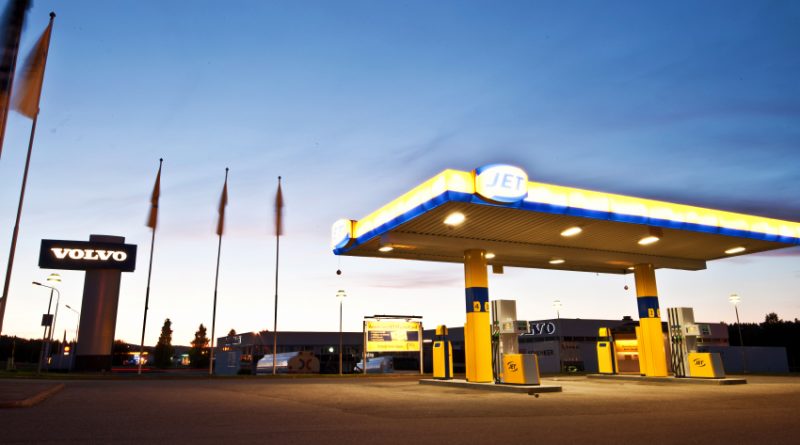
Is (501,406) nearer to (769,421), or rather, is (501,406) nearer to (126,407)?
(769,421)

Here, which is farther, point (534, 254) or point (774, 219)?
point (534, 254)

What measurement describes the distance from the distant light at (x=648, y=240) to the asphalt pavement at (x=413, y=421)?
6369 millimetres

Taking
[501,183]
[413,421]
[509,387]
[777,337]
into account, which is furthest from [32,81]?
[777,337]

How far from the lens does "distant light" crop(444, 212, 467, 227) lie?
1567 centimetres

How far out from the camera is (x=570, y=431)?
7887mm

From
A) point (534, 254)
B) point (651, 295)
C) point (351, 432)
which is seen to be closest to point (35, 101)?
point (351, 432)

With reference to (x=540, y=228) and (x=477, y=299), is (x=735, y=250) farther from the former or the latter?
(x=477, y=299)

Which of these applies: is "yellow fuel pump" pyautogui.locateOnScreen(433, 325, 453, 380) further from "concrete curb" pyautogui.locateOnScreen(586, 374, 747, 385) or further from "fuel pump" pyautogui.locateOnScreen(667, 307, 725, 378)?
"fuel pump" pyautogui.locateOnScreen(667, 307, 725, 378)

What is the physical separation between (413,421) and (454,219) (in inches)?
315

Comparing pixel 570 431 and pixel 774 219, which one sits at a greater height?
pixel 774 219

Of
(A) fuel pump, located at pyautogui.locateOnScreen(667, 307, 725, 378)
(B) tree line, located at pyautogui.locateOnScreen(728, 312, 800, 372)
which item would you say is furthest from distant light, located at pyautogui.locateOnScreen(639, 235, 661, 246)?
(B) tree line, located at pyautogui.locateOnScreen(728, 312, 800, 372)

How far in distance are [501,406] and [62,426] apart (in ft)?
27.0

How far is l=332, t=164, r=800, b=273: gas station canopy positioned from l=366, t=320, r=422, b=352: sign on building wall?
7.40 metres

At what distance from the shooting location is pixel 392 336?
1141 inches
